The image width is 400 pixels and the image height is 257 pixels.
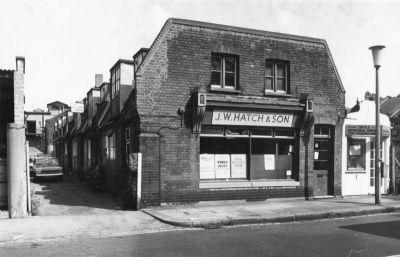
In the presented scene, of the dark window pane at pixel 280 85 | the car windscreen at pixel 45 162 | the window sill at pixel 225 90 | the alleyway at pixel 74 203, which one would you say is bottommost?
the alleyway at pixel 74 203

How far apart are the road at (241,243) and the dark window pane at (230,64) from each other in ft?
21.2

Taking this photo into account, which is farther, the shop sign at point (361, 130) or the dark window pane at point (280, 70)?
the shop sign at point (361, 130)

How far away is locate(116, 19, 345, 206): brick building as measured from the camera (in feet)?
44.3

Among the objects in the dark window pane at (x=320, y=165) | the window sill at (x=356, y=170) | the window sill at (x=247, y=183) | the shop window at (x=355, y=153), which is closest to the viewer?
the window sill at (x=247, y=183)

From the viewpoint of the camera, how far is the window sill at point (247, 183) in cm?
1410

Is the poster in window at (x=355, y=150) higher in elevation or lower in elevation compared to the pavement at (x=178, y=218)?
higher

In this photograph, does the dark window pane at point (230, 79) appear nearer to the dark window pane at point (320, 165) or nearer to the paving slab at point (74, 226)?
the dark window pane at point (320, 165)

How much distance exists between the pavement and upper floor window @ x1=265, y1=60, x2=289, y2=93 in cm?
436

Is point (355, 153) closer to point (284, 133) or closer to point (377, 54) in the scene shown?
point (284, 133)

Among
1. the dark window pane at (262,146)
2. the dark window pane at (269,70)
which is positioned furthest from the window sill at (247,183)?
the dark window pane at (269,70)

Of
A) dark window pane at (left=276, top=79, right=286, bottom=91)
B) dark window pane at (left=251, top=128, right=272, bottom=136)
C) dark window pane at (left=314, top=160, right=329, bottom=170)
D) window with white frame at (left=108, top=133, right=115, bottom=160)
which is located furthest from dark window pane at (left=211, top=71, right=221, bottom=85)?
window with white frame at (left=108, top=133, right=115, bottom=160)

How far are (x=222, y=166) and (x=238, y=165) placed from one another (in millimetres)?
663

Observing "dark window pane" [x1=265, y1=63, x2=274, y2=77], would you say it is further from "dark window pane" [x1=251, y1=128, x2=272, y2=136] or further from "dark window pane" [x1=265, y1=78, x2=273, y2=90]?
"dark window pane" [x1=251, y1=128, x2=272, y2=136]

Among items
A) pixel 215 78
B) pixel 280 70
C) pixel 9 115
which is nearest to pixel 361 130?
pixel 280 70
